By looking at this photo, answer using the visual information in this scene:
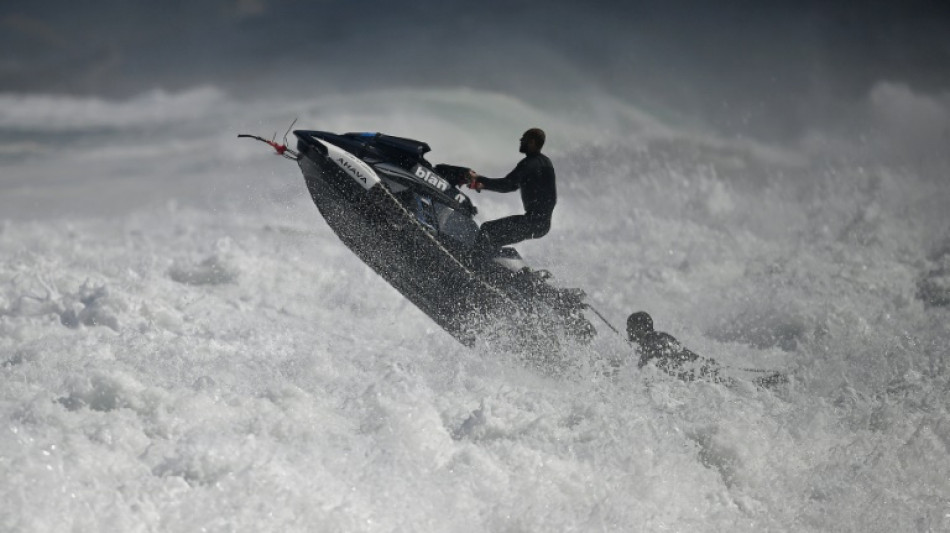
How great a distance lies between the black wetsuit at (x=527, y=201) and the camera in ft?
25.2

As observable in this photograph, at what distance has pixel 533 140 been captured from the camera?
25.3 ft

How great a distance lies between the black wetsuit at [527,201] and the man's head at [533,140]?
0.06m

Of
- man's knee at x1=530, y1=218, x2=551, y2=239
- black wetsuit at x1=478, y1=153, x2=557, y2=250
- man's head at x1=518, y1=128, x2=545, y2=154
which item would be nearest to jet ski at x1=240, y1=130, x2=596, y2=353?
black wetsuit at x1=478, y1=153, x2=557, y2=250

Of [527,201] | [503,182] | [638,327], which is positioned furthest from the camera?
[638,327]

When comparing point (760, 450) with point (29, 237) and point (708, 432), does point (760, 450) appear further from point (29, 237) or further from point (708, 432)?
point (29, 237)

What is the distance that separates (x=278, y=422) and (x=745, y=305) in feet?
42.5

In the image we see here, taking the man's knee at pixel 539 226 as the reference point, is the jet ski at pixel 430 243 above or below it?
below

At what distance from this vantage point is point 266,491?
13.9 ft

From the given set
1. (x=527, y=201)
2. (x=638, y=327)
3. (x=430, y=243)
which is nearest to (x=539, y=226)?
(x=527, y=201)

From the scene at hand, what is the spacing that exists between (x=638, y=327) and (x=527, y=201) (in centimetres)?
189

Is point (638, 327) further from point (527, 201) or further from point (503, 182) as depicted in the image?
point (503, 182)

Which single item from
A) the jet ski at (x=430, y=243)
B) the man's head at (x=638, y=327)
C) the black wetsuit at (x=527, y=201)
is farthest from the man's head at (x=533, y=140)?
the man's head at (x=638, y=327)

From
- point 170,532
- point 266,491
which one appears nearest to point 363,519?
point 266,491

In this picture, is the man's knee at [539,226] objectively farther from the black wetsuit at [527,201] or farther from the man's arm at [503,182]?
the man's arm at [503,182]
